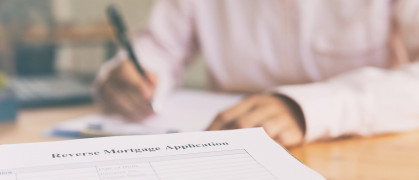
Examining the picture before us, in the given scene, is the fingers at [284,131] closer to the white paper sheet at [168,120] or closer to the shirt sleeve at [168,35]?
the white paper sheet at [168,120]

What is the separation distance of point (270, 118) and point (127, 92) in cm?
34

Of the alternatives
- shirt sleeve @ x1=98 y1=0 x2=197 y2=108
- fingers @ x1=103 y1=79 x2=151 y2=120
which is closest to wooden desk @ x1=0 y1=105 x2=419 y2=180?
fingers @ x1=103 y1=79 x2=151 y2=120

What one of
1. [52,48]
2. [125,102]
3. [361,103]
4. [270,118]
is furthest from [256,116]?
[52,48]

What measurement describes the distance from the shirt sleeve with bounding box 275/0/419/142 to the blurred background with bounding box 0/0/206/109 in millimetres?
430

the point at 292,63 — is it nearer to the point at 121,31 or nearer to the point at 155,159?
the point at 121,31

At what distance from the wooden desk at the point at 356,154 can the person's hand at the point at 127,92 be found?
12cm

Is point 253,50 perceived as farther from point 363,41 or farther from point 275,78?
point 363,41

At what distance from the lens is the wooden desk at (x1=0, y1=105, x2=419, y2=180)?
0.45 m

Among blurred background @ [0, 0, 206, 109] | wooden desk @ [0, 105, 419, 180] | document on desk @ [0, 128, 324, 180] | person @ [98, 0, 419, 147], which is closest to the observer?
document on desk @ [0, 128, 324, 180]

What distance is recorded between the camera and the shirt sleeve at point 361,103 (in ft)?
1.81

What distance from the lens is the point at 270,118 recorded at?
0.53 metres

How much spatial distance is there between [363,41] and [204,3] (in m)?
0.35

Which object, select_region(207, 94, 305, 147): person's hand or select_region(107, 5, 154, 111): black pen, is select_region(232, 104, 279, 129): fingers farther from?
select_region(107, 5, 154, 111): black pen

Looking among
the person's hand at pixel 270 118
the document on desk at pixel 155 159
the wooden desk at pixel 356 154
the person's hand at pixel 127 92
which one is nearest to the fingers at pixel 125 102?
the person's hand at pixel 127 92
